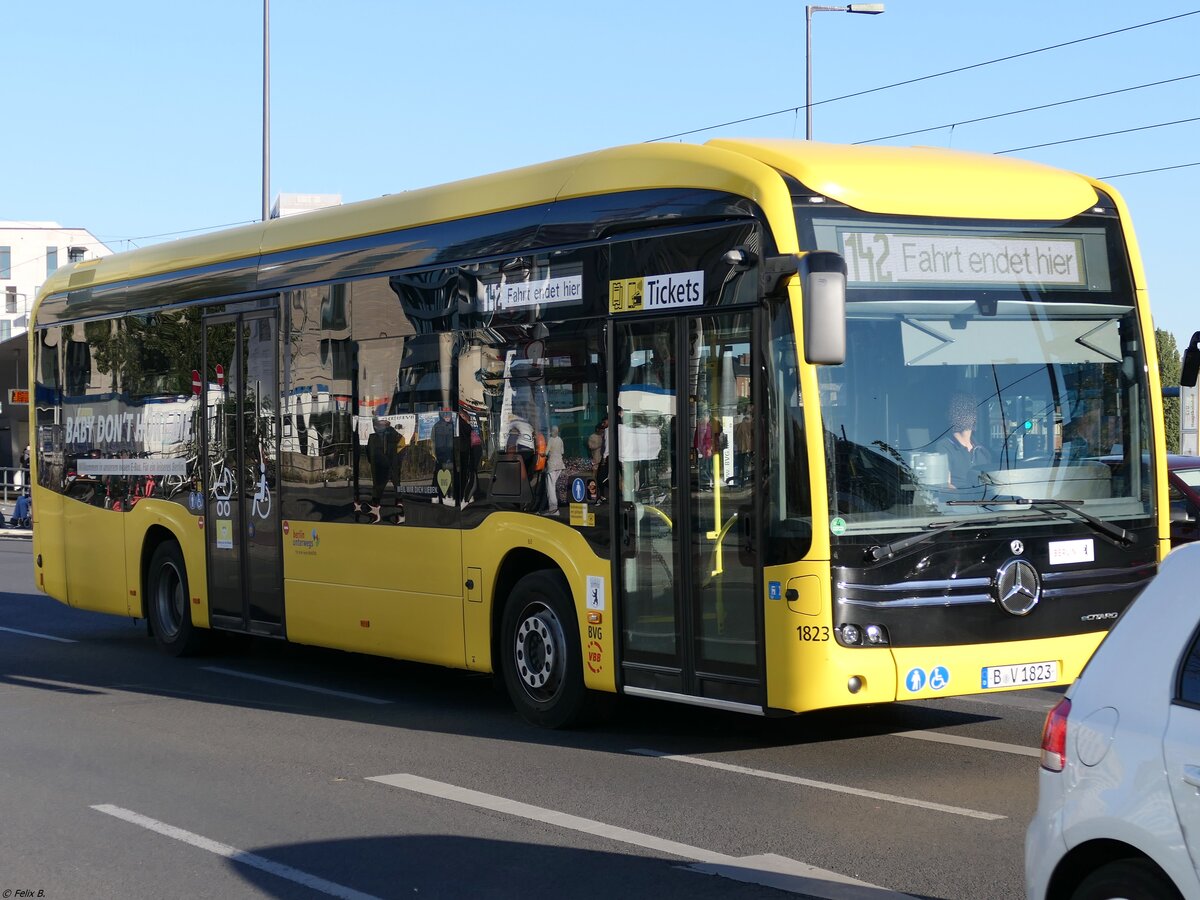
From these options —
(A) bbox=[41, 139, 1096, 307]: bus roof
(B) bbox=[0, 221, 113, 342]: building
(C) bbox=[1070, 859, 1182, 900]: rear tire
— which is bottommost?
(C) bbox=[1070, 859, 1182, 900]: rear tire

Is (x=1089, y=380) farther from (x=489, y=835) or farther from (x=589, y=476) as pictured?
(x=489, y=835)

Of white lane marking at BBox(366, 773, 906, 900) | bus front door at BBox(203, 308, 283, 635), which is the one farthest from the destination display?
bus front door at BBox(203, 308, 283, 635)

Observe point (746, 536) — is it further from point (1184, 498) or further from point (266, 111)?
point (266, 111)

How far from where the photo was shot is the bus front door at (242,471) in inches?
499

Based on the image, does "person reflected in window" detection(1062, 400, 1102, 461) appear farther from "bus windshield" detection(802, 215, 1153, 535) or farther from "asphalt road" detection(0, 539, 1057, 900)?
"asphalt road" detection(0, 539, 1057, 900)

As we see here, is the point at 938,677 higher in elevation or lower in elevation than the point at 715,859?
higher

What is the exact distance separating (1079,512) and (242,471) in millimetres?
6940

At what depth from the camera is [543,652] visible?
10.1m

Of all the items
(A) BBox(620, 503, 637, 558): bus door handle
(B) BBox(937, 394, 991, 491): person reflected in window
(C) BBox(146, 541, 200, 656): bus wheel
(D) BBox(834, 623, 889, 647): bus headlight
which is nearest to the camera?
(D) BBox(834, 623, 889, 647): bus headlight

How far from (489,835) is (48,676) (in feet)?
23.3

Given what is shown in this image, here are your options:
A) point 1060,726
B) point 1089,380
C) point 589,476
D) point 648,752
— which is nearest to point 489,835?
point 648,752

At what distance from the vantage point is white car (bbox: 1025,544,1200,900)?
4.01 metres

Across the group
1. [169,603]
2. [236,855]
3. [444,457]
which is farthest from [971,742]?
[169,603]

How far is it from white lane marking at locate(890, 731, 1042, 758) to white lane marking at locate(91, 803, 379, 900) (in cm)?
421
